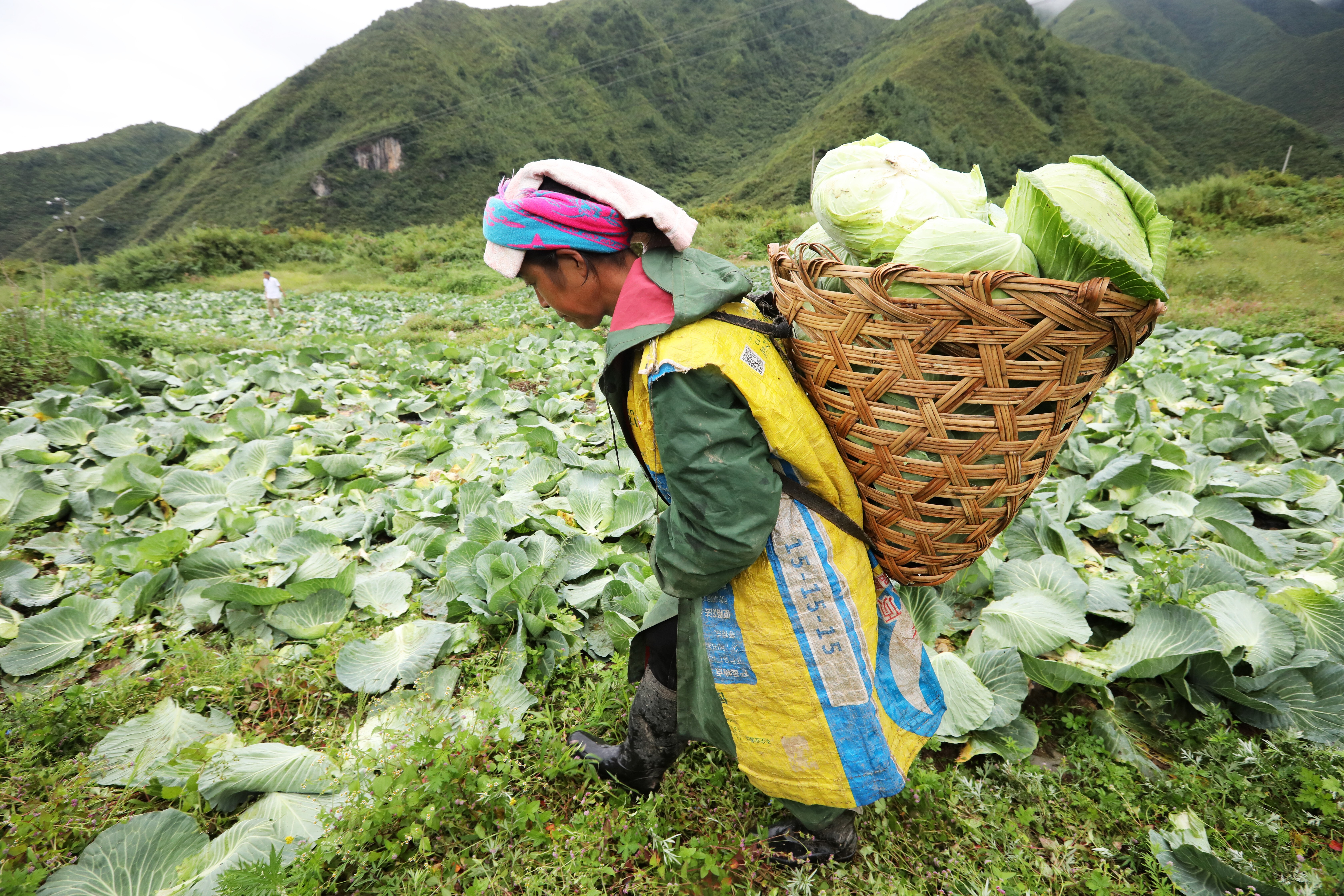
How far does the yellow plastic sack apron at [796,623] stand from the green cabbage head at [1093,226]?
574 millimetres

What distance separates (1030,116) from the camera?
5278 centimetres

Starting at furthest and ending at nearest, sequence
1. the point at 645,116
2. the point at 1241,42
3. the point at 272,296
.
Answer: the point at 1241,42, the point at 645,116, the point at 272,296

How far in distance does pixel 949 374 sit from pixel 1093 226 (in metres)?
0.39

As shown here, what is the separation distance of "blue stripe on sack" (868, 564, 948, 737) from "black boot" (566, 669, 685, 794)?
63 centimetres

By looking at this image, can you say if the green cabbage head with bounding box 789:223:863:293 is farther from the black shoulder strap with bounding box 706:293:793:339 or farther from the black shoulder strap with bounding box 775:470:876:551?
the black shoulder strap with bounding box 775:470:876:551

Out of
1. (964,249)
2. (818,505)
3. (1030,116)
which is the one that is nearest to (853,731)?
(818,505)

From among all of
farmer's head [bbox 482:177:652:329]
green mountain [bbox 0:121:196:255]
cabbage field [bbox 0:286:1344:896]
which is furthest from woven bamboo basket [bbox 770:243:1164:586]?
green mountain [bbox 0:121:196:255]

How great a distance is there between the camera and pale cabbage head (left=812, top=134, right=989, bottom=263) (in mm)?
1265

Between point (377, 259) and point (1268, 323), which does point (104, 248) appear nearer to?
point (377, 259)

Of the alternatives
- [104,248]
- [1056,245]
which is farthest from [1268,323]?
[104,248]

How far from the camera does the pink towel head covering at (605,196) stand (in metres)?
1.28

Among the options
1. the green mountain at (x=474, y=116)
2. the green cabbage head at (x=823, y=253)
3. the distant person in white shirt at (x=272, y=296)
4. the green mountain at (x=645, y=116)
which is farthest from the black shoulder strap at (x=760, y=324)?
the green mountain at (x=474, y=116)

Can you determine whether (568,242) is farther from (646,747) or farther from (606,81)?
(606,81)

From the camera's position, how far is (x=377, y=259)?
28000 mm
